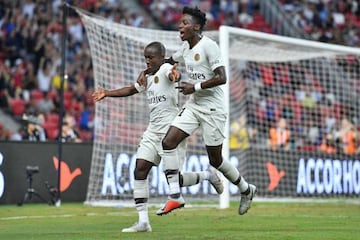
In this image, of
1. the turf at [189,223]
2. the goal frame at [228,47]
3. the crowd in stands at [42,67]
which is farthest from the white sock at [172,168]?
the crowd in stands at [42,67]

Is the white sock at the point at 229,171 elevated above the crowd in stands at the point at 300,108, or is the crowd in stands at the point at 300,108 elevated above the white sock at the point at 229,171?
the crowd in stands at the point at 300,108

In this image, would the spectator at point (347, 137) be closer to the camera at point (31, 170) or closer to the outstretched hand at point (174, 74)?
the camera at point (31, 170)

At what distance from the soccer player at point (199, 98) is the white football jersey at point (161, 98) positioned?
0.14 metres

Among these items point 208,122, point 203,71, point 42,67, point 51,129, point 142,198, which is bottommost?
point 142,198

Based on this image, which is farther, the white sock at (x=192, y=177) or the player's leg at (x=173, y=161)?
the white sock at (x=192, y=177)

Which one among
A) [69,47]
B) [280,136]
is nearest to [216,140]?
[280,136]

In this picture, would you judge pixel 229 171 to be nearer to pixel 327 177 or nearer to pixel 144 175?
pixel 144 175

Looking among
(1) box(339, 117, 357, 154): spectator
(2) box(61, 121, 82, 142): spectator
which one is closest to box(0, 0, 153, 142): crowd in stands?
(2) box(61, 121, 82, 142): spectator

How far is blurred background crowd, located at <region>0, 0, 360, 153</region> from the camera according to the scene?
79.1ft

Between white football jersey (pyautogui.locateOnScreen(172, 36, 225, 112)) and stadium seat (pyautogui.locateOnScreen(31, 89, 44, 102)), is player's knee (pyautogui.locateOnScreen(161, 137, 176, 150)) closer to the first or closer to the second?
white football jersey (pyautogui.locateOnScreen(172, 36, 225, 112))

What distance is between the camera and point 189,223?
1342 centimetres

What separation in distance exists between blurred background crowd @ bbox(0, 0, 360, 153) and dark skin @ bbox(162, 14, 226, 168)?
27.2 feet

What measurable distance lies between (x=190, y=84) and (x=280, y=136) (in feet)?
39.6

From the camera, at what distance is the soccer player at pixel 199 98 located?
12.2 meters
